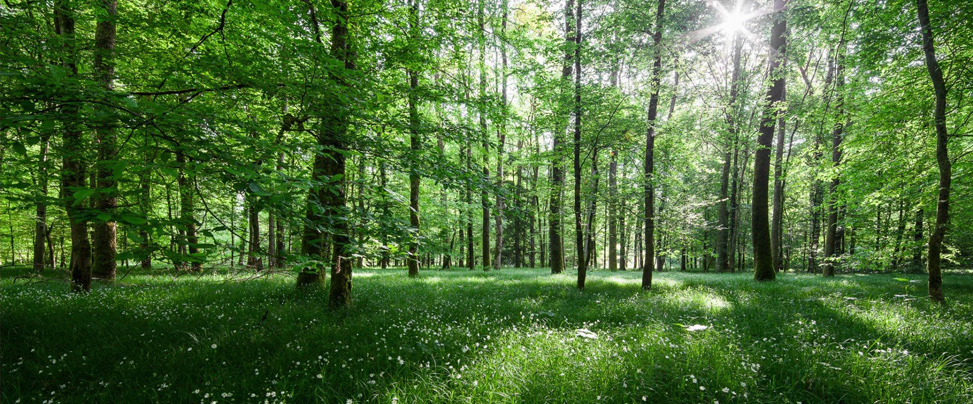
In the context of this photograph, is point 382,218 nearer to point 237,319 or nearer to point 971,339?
point 237,319

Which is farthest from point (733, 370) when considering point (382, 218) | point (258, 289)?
Answer: point (258, 289)

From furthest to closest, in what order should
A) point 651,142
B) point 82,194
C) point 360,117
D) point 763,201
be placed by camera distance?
point 763,201, point 651,142, point 360,117, point 82,194

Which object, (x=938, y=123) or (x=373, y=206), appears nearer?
(x=373, y=206)

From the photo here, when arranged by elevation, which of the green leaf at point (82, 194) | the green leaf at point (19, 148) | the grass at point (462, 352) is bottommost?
the grass at point (462, 352)

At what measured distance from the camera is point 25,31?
372 cm

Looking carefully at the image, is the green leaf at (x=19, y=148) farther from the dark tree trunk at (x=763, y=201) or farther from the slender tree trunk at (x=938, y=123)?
the dark tree trunk at (x=763, y=201)

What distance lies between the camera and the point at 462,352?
445 centimetres

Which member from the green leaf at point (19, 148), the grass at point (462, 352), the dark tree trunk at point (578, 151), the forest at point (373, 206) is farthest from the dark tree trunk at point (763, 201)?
the green leaf at point (19, 148)

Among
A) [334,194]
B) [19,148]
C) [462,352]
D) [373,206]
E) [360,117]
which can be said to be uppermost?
[360,117]

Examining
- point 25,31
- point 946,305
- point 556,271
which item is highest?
point 25,31

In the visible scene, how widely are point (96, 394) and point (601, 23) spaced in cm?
1200

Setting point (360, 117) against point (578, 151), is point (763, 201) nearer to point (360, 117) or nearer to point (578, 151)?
point (578, 151)

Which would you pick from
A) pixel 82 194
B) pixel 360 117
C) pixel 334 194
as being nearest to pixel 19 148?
pixel 82 194

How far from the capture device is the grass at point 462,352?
11.1ft
